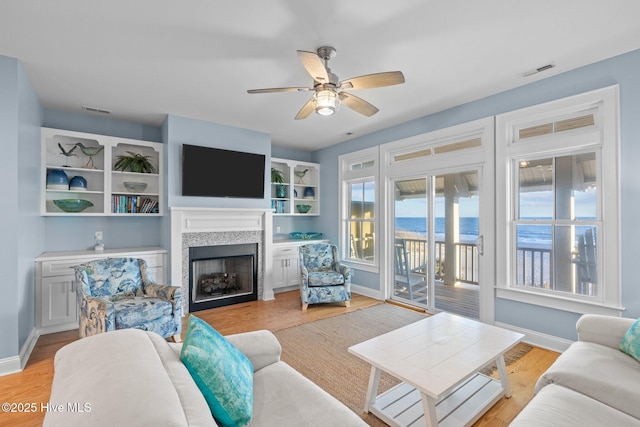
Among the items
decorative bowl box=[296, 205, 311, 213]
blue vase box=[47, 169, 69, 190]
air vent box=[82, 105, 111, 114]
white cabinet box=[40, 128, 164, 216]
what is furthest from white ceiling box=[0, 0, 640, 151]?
decorative bowl box=[296, 205, 311, 213]

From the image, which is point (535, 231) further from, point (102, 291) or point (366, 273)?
point (102, 291)

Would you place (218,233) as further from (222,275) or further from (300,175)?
(300,175)

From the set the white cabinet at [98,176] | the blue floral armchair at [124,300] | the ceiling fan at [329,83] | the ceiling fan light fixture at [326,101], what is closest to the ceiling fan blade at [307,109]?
the ceiling fan at [329,83]

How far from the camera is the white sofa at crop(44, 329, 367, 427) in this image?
2.72ft

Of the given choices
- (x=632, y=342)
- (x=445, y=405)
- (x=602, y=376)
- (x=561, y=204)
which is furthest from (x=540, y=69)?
(x=445, y=405)

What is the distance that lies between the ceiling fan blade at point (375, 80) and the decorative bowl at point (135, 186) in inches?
132

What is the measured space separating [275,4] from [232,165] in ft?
9.31

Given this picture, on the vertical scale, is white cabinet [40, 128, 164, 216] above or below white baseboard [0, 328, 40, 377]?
above

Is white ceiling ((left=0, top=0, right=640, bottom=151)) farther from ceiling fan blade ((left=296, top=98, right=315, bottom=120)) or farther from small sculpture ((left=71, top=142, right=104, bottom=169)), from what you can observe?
small sculpture ((left=71, top=142, right=104, bottom=169))

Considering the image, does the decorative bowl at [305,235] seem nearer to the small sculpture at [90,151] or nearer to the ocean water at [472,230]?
the ocean water at [472,230]

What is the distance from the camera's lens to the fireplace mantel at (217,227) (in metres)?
4.08

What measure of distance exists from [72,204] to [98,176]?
0.61 metres

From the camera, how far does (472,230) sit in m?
3.81

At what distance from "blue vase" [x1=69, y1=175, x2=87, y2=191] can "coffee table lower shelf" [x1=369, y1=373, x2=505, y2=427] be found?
4.27 m
